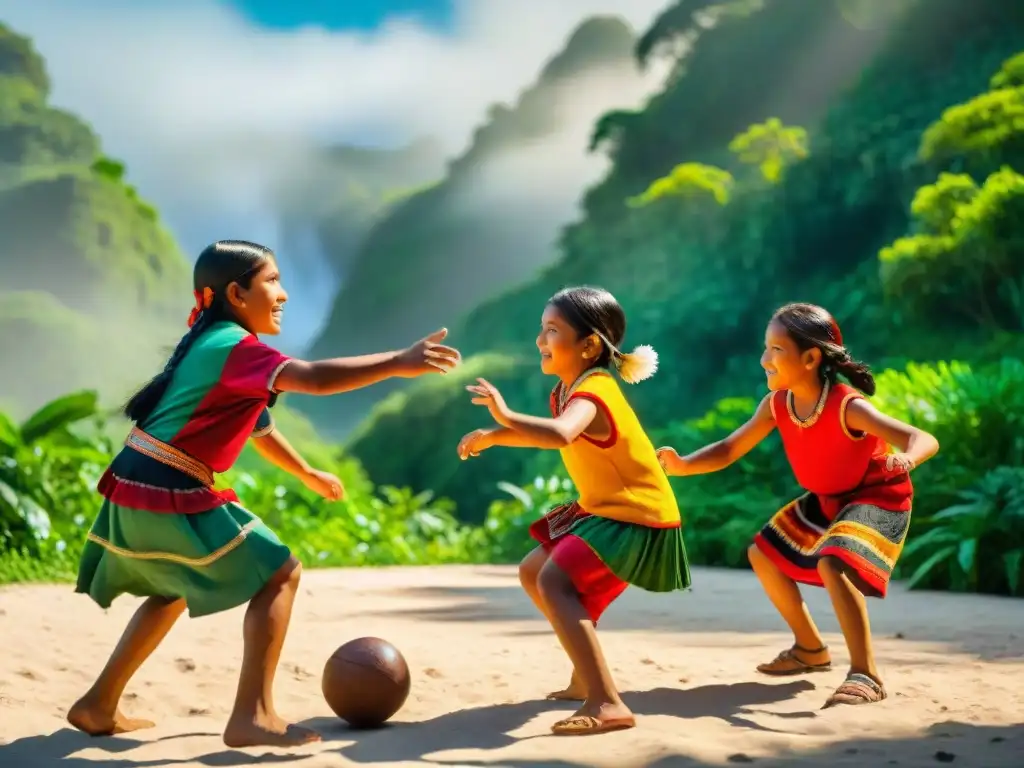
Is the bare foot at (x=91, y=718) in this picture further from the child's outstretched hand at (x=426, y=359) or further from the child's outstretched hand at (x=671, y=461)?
the child's outstretched hand at (x=671, y=461)

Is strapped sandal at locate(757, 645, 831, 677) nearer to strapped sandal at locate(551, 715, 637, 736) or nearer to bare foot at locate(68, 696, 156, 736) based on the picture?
strapped sandal at locate(551, 715, 637, 736)

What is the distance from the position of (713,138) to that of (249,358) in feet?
84.9

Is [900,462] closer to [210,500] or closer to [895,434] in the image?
[895,434]

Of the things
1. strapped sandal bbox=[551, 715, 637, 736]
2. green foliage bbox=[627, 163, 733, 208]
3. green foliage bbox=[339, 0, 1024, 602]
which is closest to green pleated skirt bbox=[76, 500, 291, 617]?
strapped sandal bbox=[551, 715, 637, 736]

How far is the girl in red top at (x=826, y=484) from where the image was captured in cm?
442

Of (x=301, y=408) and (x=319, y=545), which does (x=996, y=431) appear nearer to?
(x=319, y=545)

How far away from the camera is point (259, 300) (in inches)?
161

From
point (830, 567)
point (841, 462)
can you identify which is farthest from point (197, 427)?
point (841, 462)

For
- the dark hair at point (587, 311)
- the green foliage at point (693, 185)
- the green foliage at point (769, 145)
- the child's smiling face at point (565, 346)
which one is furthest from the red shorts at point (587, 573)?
the green foliage at point (769, 145)

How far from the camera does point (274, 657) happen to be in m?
3.79

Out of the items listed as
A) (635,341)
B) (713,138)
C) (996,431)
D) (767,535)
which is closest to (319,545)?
(996,431)

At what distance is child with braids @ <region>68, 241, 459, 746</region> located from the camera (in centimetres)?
374

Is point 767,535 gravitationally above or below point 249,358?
below

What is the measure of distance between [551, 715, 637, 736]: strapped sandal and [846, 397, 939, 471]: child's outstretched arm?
1.30m
